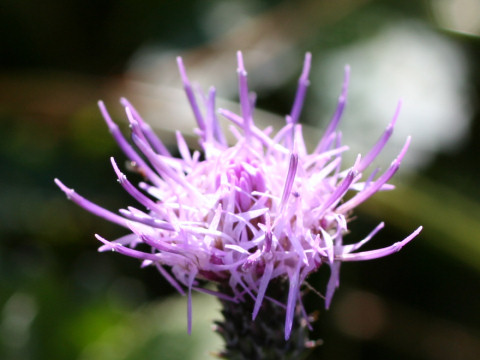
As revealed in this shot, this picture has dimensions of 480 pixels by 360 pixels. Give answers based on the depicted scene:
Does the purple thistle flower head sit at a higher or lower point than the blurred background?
higher

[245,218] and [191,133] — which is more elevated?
[245,218]

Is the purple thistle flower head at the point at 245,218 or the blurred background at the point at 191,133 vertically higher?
the purple thistle flower head at the point at 245,218

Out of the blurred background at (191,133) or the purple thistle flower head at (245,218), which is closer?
the purple thistle flower head at (245,218)

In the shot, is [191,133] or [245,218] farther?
[191,133]
